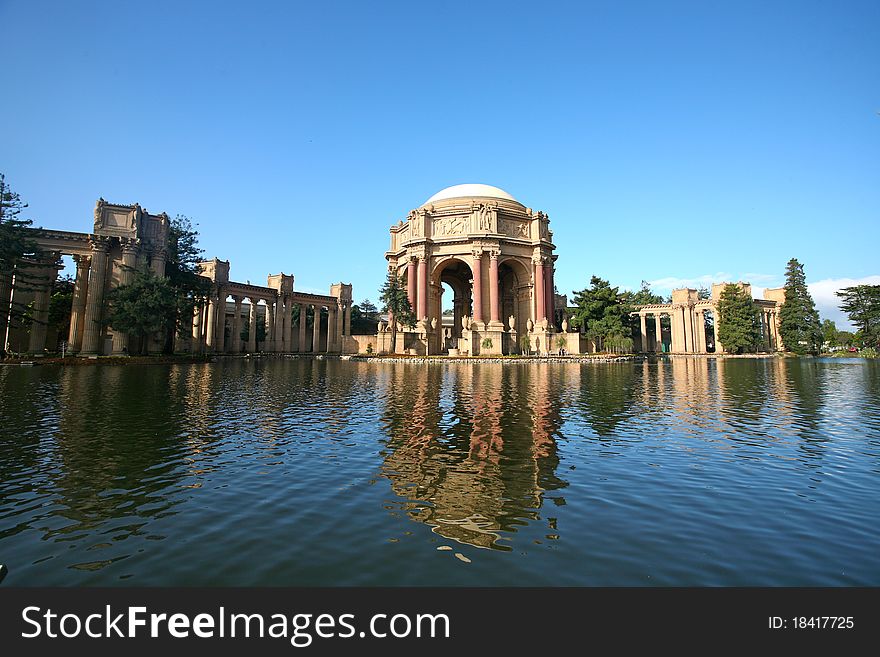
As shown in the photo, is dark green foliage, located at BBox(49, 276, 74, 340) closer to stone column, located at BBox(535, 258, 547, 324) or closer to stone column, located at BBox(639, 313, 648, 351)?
stone column, located at BBox(535, 258, 547, 324)

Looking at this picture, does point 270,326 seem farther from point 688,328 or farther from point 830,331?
point 830,331

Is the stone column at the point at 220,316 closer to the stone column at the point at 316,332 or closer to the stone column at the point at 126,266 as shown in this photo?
the stone column at the point at 316,332

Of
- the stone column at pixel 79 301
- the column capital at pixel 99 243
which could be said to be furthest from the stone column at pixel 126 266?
the stone column at pixel 79 301

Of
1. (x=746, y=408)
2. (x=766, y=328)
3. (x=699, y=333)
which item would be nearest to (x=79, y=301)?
(x=746, y=408)

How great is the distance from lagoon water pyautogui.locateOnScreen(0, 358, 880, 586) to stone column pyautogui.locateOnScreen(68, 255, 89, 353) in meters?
41.8

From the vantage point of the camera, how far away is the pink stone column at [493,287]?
7138 cm

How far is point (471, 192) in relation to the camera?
7975 centimetres

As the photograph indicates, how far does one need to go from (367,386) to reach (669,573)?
21.2m

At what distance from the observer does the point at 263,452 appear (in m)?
10.3

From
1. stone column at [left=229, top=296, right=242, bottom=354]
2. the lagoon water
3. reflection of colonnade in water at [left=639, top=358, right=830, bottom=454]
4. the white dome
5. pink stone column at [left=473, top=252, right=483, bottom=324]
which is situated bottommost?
the lagoon water

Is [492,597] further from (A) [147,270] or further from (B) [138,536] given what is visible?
(A) [147,270]

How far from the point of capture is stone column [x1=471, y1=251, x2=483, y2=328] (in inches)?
2795

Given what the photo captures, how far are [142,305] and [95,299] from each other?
773 centimetres

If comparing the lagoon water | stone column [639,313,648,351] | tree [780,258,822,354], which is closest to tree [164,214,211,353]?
the lagoon water
